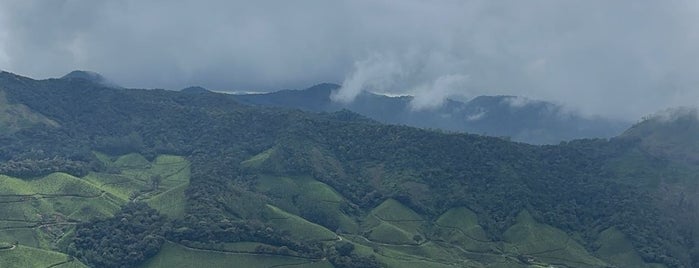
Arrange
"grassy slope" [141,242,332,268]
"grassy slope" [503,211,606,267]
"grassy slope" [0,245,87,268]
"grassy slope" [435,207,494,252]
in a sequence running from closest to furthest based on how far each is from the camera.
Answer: "grassy slope" [0,245,87,268], "grassy slope" [141,242,332,268], "grassy slope" [503,211,606,267], "grassy slope" [435,207,494,252]

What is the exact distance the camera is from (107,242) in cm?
14825

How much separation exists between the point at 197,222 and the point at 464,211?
74305 millimetres

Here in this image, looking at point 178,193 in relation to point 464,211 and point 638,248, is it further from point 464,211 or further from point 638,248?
point 638,248

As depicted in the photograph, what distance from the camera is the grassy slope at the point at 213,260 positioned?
146 meters

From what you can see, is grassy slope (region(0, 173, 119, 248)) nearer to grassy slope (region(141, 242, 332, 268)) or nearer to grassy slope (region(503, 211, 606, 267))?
grassy slope (region(141, 242, 332, 268))

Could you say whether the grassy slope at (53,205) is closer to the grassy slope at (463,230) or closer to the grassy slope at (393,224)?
the grassy slope at (393,224)

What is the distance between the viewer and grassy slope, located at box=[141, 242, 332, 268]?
14562cm

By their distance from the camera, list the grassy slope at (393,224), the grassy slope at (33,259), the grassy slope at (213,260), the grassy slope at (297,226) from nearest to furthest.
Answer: the grassy slope at (33,259) → the grassy slope at (213,260) → the grassy slope at (297,226) → the grassy slope at (393,224)

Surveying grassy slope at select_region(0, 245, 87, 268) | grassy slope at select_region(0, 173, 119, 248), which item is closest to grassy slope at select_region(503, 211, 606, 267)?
grassy slope at select_region(0, 173, 119, 248)

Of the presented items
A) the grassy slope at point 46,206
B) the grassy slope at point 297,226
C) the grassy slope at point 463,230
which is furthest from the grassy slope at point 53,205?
the grassy slope at point 463,230

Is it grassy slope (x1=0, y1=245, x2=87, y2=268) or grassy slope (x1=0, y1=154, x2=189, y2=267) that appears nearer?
grassy slope (x1=0, y1=245, x2=87, y2=268)

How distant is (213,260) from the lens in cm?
14788

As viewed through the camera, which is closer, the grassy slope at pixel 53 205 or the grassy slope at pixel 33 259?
the grassy slope at pixel 33 259

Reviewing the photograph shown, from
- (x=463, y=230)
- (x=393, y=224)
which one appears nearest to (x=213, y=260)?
(x=393, y=224)
